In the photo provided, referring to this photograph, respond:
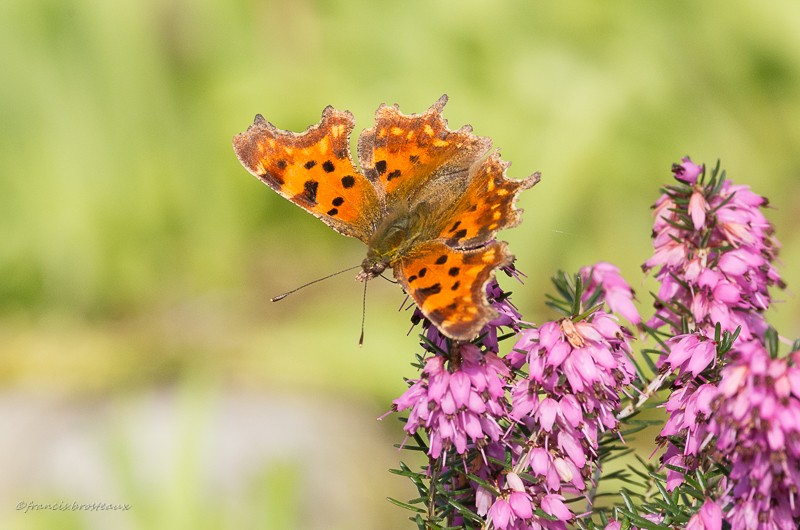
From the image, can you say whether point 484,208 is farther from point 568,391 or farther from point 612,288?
point 568,391

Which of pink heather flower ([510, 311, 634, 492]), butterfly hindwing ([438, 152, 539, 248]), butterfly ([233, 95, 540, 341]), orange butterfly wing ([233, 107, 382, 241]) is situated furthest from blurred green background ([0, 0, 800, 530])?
pink heather flower ([510, 311, 634, 492])

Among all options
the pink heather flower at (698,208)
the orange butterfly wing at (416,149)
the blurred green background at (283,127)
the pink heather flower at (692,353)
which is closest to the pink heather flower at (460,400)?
the pink heather flower at (692,353)

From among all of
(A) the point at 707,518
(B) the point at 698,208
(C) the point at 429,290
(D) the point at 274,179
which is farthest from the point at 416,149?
(A) the point at 707,518

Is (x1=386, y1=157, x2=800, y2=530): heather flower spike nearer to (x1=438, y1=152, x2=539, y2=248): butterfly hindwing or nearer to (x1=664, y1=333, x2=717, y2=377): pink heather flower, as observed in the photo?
(x1=664, y1=333, x2=717, y2=377): pink heather flower

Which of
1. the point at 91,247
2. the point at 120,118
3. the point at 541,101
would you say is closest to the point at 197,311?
the point at 91,247

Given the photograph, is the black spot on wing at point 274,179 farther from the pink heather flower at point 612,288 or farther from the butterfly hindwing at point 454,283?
the pink heather flower at point 612,288

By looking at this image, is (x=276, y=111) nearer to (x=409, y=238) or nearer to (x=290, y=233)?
(x=290, y=233)
